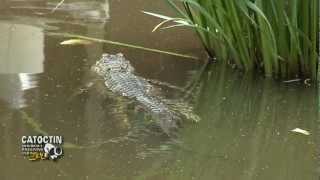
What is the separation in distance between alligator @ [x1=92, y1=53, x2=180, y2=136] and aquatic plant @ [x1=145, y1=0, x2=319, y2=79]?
1.60 feet

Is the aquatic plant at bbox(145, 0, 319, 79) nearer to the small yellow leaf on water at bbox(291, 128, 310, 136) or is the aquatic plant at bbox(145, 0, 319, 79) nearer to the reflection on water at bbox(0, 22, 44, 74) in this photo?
the small yellow leaf on water at bbox(291, 128, 310, 136)

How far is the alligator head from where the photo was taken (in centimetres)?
398

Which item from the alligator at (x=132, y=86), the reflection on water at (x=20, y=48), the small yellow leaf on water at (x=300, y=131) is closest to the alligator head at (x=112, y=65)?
the alligator at (x=132, y=86)

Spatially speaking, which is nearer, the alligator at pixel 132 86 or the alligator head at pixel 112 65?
the alligator at pixel 132 86

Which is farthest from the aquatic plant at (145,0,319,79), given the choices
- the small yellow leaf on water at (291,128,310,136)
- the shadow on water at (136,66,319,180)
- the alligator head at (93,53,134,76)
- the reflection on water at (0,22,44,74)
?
the reflection on water at (0,22,44,74)

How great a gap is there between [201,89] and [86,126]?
0.88 m

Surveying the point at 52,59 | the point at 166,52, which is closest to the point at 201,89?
the point at 166,52

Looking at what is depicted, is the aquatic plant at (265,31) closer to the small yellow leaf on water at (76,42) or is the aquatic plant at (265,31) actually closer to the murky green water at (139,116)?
the murky green water at (139,116)

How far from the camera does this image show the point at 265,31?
3.81 m

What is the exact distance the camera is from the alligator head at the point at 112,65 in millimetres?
3977

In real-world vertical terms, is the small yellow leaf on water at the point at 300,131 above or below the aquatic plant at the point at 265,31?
below

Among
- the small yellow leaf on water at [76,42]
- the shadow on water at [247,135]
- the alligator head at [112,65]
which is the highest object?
the small yellow leaf on water at [76,42]

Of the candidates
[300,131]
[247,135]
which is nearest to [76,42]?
[247,135]

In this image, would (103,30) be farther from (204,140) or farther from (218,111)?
(204,140)
